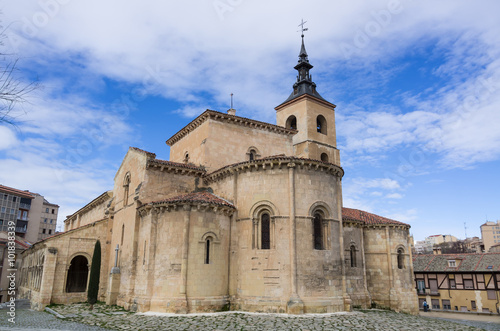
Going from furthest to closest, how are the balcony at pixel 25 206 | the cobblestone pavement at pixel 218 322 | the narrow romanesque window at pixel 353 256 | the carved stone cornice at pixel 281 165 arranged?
the balcony at pixel 25 206 < the narrow romanesque window at pixel 353 256 < the carved stone cornice at pixel 281 165 < the cobblestone pavement at pixel 218 322

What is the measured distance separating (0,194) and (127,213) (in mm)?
41422

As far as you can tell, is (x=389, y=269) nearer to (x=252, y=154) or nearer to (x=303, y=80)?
(x=252, y=154)

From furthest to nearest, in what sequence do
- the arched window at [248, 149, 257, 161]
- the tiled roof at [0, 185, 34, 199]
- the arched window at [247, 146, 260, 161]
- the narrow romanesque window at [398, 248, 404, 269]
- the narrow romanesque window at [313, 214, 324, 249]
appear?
1. the tiled roof at [0, 185, 34, 199]
2. the arched window at [248, 149, 257, 161]
3. the arched window at [247, 146, 260, 161]
4. the narrow romanesque window at [398, 248, 404, 269]
5. the narrow romanesque window at [313, 214, 324, 249]

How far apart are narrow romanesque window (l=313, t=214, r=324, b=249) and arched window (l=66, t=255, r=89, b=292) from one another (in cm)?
1582

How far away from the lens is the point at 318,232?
1956cm

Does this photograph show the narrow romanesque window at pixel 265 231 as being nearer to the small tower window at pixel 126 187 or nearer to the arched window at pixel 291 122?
the small tower window at pixel 126 187

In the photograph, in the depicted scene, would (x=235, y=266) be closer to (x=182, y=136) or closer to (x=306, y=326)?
(x=306, y=326)

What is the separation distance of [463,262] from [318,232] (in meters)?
30.6

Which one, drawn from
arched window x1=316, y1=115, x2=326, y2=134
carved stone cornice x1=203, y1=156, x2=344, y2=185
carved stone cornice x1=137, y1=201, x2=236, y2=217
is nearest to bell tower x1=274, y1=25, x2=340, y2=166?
arched window x1=316, y1=115, x2=326, y2=134

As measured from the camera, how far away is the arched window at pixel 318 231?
19.3 metres

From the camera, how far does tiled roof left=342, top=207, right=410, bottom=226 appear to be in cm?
2444

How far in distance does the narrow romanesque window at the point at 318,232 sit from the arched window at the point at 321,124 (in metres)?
14.4

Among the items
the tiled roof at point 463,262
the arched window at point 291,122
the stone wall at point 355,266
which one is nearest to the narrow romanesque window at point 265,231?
the stone wall at point 355,266

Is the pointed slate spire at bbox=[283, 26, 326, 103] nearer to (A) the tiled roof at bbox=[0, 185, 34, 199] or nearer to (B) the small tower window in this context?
(B) the small tower window
